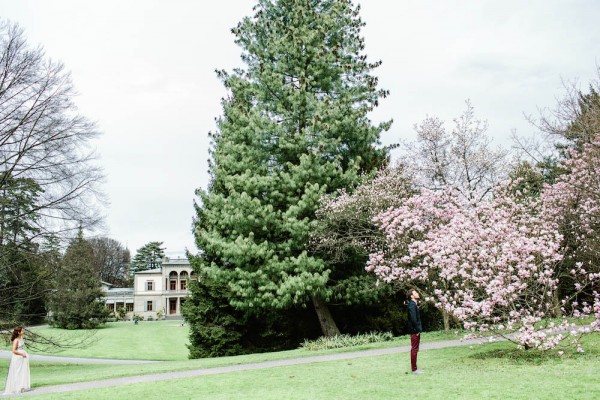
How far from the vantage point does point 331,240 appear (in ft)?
57.3

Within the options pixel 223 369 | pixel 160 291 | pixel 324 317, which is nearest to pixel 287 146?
pixel 324 317

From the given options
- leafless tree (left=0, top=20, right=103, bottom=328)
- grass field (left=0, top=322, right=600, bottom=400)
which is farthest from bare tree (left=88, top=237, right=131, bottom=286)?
grass field (left=0, top=322, right=600, bottom=400)

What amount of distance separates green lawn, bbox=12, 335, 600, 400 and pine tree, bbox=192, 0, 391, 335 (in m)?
5.51

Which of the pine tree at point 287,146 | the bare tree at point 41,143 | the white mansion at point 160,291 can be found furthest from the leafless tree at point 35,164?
the white mansion at point 160,291

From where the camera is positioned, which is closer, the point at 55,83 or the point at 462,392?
the point at 462,392

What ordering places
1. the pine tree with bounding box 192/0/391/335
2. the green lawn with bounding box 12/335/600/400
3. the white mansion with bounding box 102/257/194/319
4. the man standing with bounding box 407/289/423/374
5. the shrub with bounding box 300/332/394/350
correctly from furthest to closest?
the white mansion with bounding box 102/257/194/319
the pine tree with bounding box 192/0/391/335
the shrub with bounding box 300/332/394/350
the man standing with bounding box 407/289/423/374
the green lawn with bounding box 12/335/600/400

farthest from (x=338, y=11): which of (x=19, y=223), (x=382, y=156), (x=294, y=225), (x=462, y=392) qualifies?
(x=462, y=392)

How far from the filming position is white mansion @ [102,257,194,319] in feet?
247

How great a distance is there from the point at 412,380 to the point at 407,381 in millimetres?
126

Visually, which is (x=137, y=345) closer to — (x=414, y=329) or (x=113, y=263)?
(x=414, y=329)

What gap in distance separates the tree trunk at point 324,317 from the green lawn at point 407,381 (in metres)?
6.90

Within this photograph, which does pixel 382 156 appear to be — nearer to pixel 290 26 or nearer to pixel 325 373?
pixel 290 26

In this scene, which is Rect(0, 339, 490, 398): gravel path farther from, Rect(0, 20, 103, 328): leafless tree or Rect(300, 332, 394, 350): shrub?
Rect(0, 20, 103, 328): leafless tree

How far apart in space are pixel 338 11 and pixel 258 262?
36.2 feet
